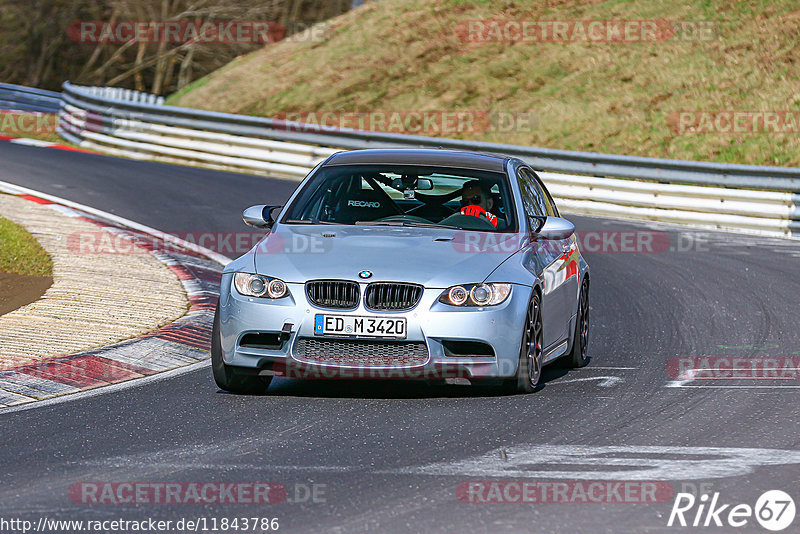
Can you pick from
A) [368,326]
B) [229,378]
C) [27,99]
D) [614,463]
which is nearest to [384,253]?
[368,326]

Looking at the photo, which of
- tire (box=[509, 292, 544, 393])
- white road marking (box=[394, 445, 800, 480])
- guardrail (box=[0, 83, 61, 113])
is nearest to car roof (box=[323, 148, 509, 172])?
tire (box=[509, 292, 544, 393])

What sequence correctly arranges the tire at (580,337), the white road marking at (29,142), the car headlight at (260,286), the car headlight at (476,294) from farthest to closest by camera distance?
the white road marking at (29,142) < the tire at (580,337) < the car headlight at (260,286) < the car headlight at (476,294)

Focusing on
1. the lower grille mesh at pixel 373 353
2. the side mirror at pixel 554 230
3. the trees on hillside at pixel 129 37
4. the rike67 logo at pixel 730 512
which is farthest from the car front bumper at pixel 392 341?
the trees on hillside at pixel 129 37

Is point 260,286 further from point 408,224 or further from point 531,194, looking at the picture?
point 531,194

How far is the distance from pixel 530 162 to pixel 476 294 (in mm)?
14542

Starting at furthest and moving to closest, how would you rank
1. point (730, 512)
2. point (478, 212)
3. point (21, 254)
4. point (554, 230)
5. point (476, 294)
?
point (21, 254) < point (478, 212) < point (554, 230) < point (476, 294) < point (730, 512)

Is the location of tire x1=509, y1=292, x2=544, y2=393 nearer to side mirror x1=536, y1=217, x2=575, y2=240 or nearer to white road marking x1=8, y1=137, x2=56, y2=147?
side mirror x1=536, y1=217, x2=575, y2=240

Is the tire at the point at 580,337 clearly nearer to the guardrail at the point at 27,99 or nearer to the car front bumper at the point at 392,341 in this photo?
the car front bumper at the point at 392,341

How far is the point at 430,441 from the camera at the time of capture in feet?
22.9

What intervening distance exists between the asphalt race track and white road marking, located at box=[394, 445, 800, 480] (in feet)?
0.05

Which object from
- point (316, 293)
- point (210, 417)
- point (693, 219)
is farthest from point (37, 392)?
point (693, 219)

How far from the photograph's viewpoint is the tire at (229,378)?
8.20 m

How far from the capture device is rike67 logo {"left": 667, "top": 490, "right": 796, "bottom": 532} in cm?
546

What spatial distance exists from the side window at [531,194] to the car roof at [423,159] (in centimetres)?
20
